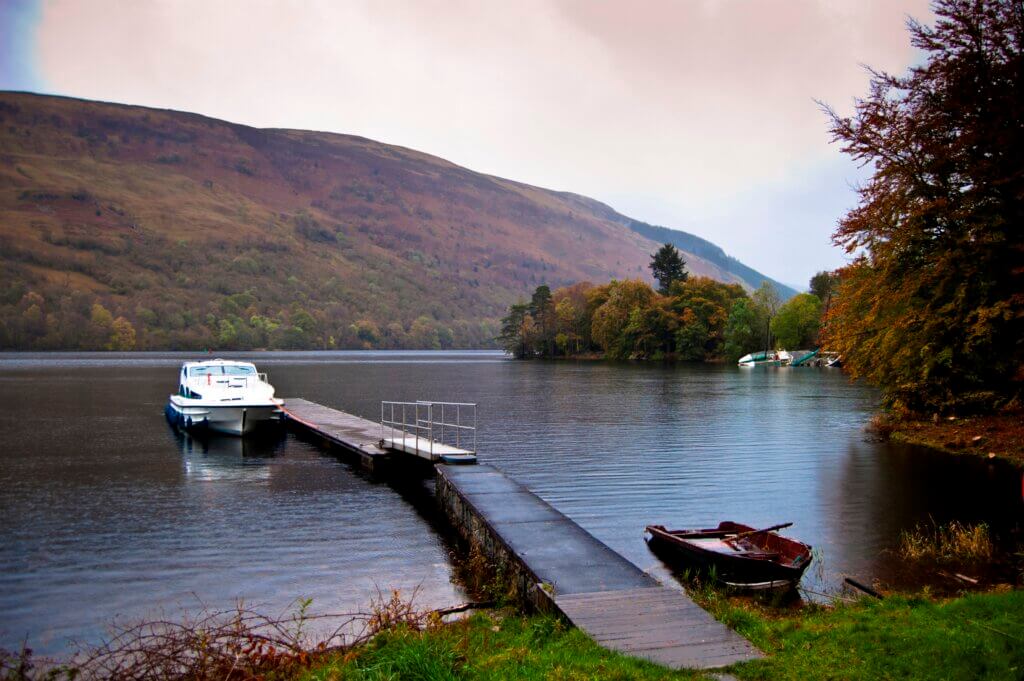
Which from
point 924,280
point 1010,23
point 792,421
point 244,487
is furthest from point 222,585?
point 792,421

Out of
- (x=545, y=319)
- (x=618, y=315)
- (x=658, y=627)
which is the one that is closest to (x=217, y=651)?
(x=658, y=627)

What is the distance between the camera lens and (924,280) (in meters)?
29.8

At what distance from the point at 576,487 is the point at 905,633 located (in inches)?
609

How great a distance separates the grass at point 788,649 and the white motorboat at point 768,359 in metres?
121

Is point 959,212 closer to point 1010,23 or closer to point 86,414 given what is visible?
point 1010,23

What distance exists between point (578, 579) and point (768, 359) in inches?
5040

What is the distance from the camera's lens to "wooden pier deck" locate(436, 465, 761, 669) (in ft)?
31.2

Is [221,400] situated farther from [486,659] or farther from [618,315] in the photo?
[618,315]

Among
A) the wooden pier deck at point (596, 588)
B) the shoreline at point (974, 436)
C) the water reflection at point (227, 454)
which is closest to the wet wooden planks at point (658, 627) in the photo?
the wooden pier deck at point (596, 588)

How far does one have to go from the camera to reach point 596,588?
1198cm

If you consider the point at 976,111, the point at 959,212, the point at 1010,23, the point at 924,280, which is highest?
the point at 1010,23

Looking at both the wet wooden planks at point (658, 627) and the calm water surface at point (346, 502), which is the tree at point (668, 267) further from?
the wet wooden planks at point (658, 627)

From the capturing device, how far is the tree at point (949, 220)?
1078 inches

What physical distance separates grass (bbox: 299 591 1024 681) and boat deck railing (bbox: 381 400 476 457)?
13.1 meters
